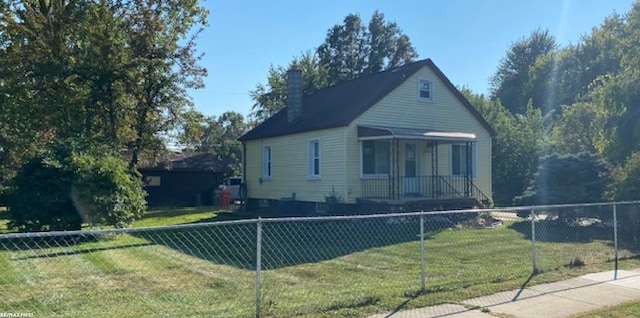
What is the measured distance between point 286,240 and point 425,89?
10.4 m

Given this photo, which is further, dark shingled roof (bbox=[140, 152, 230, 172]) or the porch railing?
dark shingled roof (bbox=[140, 152, 230, 172])

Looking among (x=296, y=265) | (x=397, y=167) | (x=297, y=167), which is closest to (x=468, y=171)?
(x=397, y=167)

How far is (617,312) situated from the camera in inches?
238

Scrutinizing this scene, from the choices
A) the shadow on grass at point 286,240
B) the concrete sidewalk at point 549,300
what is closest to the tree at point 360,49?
the shadow on grass at point 286,240

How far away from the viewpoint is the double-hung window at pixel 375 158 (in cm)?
1820

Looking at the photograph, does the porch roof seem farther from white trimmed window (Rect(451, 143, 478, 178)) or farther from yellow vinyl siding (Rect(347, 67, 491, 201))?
white trimmed window (Rect(451, 143, 478, 178))

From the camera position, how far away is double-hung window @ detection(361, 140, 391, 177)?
1820cm

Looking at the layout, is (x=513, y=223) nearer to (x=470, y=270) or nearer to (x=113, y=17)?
(x=470, y=270)

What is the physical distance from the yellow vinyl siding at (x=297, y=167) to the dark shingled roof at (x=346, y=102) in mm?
346

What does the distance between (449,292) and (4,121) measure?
21471 mm

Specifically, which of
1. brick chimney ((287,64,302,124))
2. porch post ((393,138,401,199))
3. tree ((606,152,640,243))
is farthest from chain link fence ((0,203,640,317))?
brick chimney ((287,64,302,124))

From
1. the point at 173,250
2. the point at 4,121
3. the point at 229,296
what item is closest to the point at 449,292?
the point at 229,296

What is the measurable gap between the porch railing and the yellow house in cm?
4

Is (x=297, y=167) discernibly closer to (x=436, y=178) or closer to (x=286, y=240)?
(x=436, y=178)
